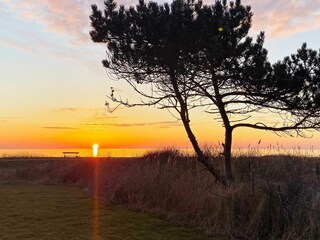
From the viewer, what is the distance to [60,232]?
6.98 metres

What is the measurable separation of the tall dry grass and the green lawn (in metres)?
0.52

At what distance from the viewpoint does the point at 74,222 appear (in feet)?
25.5

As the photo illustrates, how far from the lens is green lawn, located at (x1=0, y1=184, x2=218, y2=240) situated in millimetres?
6777

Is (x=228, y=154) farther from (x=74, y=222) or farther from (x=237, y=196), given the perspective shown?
(x=74, y=222)

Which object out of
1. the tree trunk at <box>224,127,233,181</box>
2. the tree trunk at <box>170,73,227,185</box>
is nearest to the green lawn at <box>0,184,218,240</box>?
the tree trunk at <box>170,73,227,185</box>

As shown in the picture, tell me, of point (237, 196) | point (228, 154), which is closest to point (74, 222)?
point (237, 196)

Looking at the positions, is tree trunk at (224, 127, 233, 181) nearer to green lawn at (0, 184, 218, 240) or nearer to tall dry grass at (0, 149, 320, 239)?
tall dry grass at (0, 149, 320, 239)

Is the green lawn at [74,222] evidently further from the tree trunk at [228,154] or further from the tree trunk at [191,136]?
the tree trunk at [228,154]

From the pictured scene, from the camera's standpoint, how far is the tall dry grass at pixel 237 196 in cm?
650

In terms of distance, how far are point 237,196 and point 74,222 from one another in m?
3.15

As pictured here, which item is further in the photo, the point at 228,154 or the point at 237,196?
the point at 228,154

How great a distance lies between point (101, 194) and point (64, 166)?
6233mm

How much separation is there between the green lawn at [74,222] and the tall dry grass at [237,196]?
0.52 meters

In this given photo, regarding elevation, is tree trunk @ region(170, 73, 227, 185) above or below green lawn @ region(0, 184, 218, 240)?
above
